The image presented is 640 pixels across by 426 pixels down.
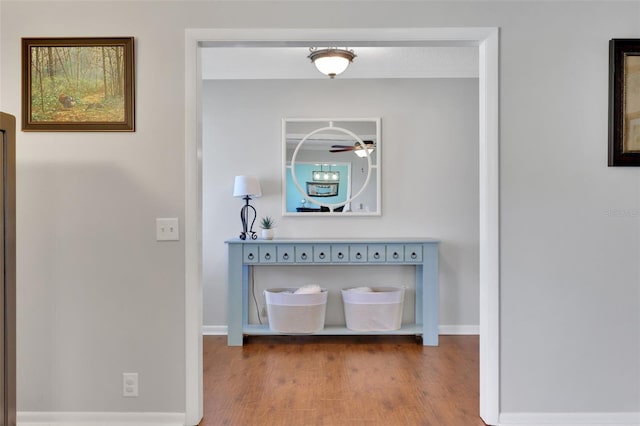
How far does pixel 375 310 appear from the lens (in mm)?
3627

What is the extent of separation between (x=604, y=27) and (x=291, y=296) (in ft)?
8.79

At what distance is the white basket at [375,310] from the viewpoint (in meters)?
3.61

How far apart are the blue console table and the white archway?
1.39 metres

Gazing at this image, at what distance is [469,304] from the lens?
397 centimetres

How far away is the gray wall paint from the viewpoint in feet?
7.15

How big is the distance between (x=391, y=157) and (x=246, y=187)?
4.34 feet

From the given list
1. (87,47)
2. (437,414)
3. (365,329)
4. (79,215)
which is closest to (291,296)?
(365,329)

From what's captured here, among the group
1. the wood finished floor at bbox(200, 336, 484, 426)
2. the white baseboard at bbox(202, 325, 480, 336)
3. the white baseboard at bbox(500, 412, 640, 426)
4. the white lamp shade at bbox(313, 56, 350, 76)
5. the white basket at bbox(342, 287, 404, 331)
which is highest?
the white lamp shade at bbox(313, 56, 350, 76)

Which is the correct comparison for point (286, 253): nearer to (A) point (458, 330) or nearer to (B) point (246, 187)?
(B) point (246, 187)

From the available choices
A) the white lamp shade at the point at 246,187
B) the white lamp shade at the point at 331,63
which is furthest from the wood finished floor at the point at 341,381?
the white lamp shade at the point at 331,63

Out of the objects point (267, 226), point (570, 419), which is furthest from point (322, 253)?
point (570, 419)

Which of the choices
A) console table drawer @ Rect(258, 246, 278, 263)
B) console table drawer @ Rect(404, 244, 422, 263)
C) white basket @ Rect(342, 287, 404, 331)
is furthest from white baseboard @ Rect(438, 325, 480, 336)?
console table drawer @ Rect(258, 246, 278, 263)

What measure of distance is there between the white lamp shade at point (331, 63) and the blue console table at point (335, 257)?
133 centimetres

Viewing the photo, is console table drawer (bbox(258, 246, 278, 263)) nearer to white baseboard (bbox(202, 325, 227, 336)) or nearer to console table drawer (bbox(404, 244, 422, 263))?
white baseboard (bbox(202, 325, 227, 336))
